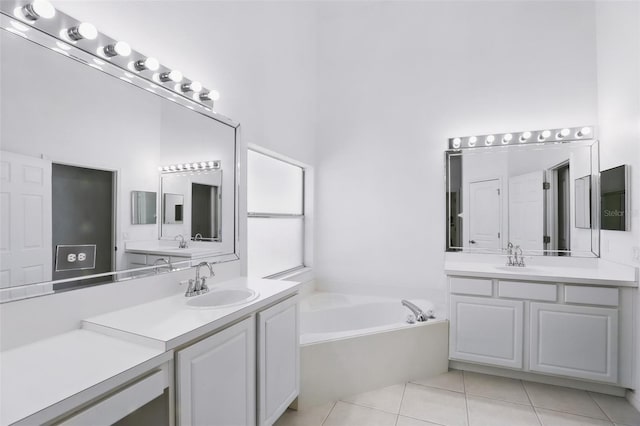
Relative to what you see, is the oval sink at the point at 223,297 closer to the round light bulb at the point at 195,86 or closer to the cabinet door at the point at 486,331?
the round light bulb at the point at 195,86

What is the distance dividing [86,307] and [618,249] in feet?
11.2

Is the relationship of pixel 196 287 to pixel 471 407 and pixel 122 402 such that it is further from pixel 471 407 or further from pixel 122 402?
pixel 471 407

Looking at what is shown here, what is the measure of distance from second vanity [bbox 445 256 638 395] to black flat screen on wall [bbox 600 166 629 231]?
326 mm

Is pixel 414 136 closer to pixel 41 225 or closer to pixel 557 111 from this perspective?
pixel 557 111

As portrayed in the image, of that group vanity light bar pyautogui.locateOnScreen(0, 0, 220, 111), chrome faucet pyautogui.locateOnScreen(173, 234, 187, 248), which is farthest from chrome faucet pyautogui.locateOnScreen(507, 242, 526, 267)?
vanity light bar pyautogui.locateOnScreen(0, 0, 220, 111)

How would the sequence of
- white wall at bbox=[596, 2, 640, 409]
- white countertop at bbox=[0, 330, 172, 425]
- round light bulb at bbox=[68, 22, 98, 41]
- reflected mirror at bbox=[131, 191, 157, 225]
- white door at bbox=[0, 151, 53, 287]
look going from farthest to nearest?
white wall at bbox=[596, 2, 640, 409] < reflected mirror at bbox=[131, 191, 157, 225] < round light bulb at bbox=[68, 22, 98, 41] < white door at bbox=[0, 151, 53, 287] < white countertop at bbox=[0, 330, 172, 425]

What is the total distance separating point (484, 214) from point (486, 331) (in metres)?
1.07

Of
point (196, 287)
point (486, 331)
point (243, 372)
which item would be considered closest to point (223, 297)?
point (196, 287)

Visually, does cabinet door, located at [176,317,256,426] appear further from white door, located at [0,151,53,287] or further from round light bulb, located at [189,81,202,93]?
round light bulb, located at [189,81,202,93]

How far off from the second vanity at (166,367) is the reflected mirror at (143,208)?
421 millimetres

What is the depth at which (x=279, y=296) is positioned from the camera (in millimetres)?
1802

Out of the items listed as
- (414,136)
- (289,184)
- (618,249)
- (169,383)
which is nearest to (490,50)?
(414,136)

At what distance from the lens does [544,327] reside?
235cm

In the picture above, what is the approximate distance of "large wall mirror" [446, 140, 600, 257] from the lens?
272 cm
